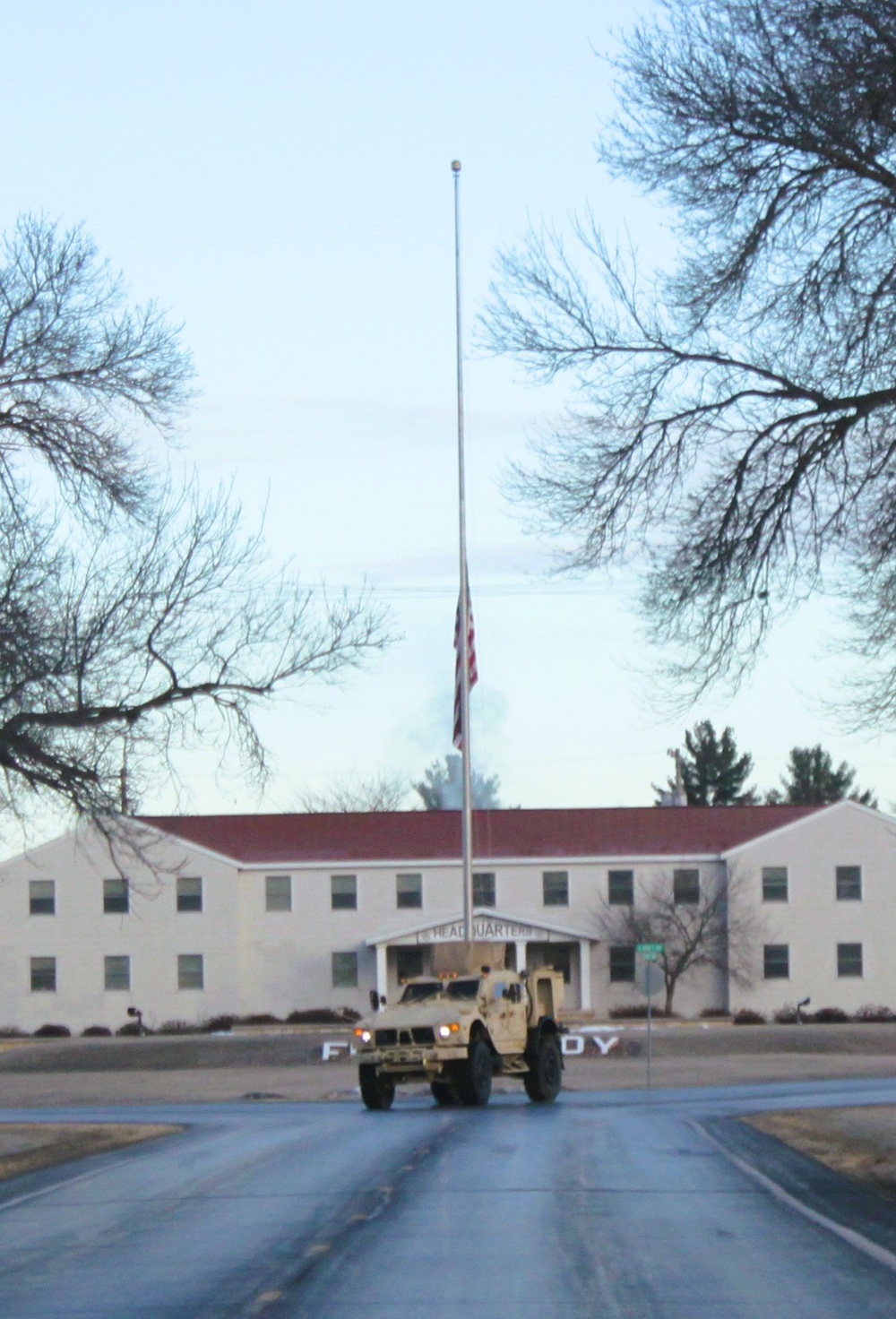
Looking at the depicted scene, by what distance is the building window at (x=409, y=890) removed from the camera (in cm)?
6216

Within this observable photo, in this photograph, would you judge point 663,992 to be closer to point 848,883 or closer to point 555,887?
point 555,887

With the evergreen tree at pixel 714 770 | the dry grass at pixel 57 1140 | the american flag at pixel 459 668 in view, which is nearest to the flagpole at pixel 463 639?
the american flag at pixel 459 668

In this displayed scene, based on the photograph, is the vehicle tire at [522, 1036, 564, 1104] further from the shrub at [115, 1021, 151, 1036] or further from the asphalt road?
the shrub at [115, 1021, 151, 1036]

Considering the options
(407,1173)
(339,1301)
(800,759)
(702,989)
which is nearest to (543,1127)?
(407,1173)

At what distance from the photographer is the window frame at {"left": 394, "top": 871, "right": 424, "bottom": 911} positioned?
6216 centimetres

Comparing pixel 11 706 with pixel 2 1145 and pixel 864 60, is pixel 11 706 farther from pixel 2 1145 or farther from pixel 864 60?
pixel 864 60

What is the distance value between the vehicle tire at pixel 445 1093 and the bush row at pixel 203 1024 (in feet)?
102

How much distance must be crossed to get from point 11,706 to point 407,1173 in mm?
6299

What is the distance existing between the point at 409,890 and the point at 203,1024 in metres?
8.36

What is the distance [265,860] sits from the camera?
62000 millimetres

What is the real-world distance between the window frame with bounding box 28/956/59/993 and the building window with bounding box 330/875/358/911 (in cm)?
958

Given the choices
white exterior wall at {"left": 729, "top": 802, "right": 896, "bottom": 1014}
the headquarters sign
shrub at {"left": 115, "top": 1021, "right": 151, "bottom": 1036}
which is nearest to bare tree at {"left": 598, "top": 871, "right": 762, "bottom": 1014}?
white exterior wall at {"left": 729, "top": 802, "right": 896, "bottom": 1014}

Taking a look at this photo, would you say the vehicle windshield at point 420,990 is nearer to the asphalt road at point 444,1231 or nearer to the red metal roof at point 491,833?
the asphalt road at point 444,1231

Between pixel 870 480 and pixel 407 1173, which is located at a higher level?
pixel 870 480
